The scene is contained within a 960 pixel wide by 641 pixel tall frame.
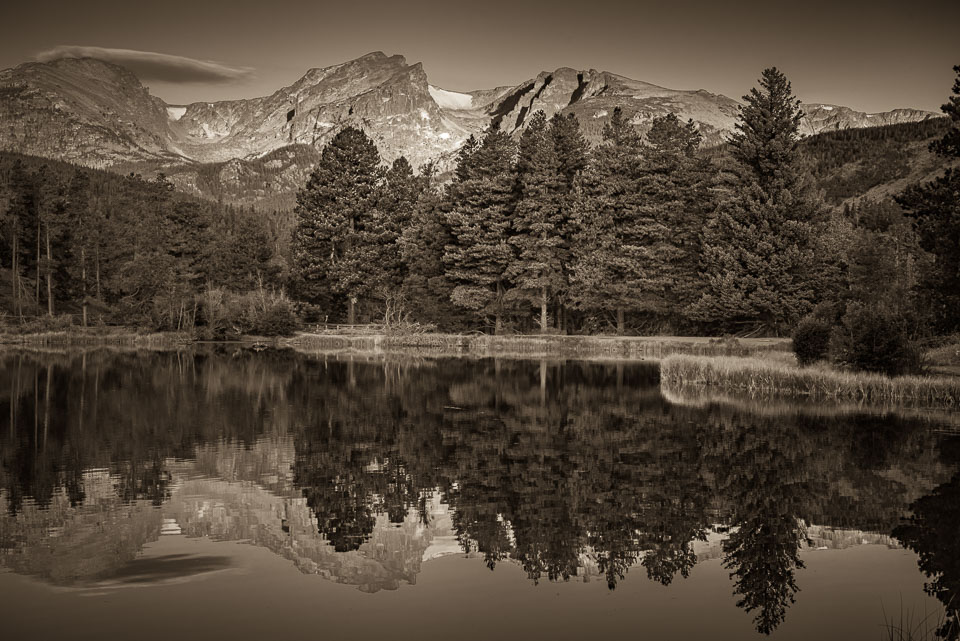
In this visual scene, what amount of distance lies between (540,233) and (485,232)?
14.7ft

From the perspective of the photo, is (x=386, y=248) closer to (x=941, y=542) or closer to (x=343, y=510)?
(x=343, y=510)

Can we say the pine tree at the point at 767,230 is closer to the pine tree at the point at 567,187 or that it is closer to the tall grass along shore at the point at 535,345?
the tall grass along shore at the point at 535,345

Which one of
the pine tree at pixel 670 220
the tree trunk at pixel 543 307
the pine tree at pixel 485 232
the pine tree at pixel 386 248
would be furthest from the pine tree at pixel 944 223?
the pine tree at pixel 386 248

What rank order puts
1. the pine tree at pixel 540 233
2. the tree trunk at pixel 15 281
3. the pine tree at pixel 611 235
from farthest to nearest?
the tree trunk at pixel 15 281 → the pine tree at pixel 540 233 → the pine tree at pixel 611 235

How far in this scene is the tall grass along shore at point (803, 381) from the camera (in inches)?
1094

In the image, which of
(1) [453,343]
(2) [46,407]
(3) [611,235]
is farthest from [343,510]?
(1) [453,343]

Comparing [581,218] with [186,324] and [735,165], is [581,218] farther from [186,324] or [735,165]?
[186,324]

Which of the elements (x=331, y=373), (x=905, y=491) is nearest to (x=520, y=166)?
(x=331, y=373)

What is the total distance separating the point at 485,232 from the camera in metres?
63.6

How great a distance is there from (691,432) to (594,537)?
11.1 metres

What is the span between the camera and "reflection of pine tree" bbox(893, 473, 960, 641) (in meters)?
10.1

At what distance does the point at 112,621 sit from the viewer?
9.27m

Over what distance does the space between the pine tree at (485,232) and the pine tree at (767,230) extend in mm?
16159

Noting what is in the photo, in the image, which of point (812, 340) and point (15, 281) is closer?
point (812, 340)
